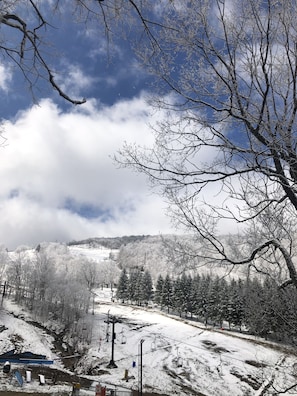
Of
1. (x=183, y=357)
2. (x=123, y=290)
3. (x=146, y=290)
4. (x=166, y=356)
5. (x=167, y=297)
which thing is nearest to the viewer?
(x=183, y=357)

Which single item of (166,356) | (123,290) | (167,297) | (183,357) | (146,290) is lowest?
(166,356)

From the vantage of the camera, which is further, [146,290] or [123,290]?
[123,290]

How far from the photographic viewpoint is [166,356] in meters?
42.3

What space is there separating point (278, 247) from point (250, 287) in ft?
3.97

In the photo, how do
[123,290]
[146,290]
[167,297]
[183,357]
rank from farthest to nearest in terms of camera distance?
1. [123,290]
2. [146,290]
3. [167,297]
4. [183,357]

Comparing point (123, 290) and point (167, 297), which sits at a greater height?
point (123, 290)

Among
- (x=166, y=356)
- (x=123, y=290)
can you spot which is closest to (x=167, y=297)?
(x=123, y=290)

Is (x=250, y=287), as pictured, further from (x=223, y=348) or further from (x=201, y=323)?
(x=201, y=323)

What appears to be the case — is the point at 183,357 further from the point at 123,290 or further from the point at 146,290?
the point at 123,290

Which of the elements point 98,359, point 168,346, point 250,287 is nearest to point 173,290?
point 168,346

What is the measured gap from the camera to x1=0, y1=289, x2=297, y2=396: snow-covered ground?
31625mm

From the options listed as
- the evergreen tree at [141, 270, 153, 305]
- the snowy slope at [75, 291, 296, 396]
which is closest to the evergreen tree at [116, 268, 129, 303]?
the evergreen tree at [141, 270, 153, 305]

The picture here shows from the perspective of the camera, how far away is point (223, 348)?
4638cm

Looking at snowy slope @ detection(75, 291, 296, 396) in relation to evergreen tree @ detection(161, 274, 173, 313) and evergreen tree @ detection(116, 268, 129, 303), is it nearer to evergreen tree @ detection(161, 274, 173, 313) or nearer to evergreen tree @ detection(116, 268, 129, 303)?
evergreen tree @ detection(161, 274, 173, 313)
